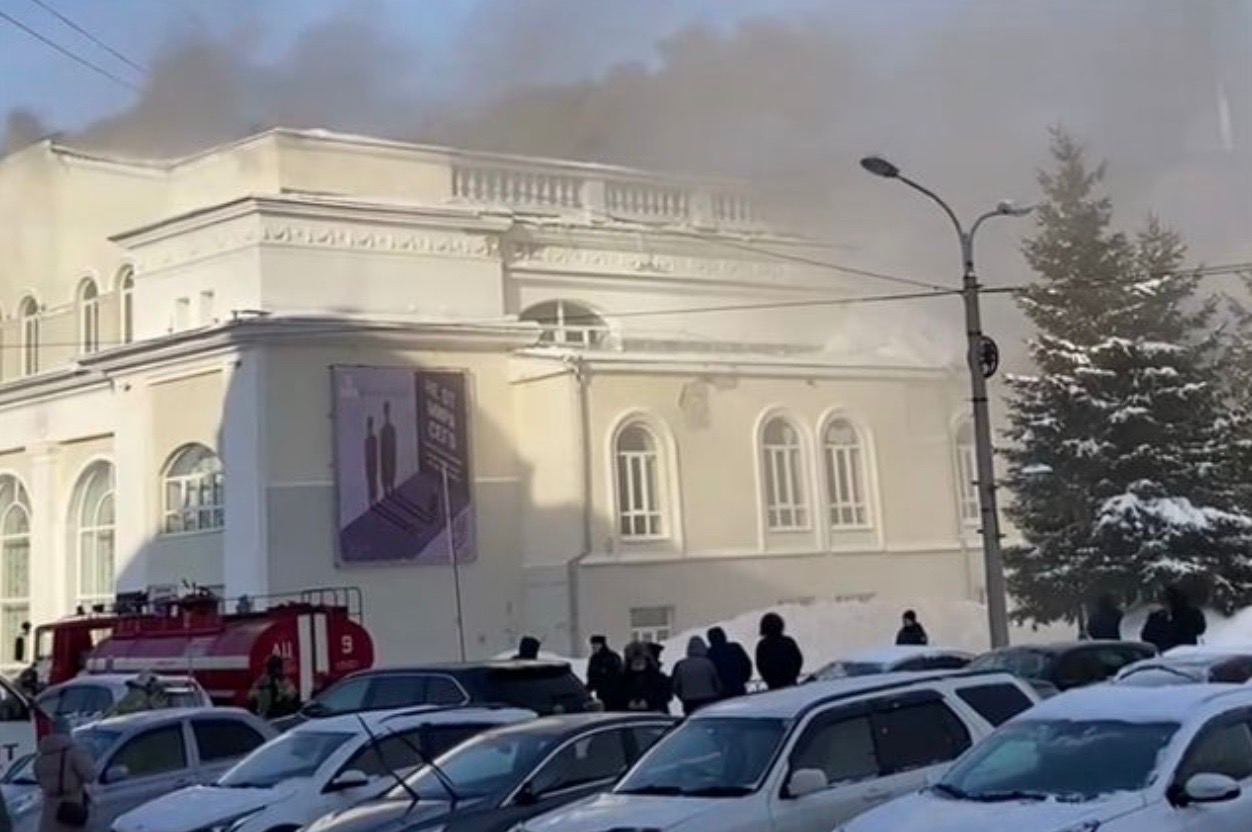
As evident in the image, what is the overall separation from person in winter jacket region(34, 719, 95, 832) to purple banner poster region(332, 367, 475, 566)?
19.7 meters

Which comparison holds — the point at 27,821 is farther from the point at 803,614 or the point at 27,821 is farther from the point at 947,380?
Answer: the point at 947,380

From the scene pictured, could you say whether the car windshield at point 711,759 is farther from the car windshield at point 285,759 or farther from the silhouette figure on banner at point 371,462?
the silhouette figure on banner at point 371,462

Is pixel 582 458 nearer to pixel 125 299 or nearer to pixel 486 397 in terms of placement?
pixel 486 397

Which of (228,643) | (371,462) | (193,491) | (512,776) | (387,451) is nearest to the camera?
(512,776)

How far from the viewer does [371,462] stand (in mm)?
29344

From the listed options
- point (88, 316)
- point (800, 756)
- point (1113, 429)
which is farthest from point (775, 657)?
point (88, 316)

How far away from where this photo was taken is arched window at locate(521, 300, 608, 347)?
34156 mm

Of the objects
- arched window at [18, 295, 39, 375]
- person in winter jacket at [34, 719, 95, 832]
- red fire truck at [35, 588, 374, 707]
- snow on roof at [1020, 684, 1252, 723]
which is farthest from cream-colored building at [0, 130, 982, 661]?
snow on roof at [1020, 684, 1252, 723]

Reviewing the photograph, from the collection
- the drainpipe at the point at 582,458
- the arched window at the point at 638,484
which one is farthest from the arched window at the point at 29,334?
the arched window at the point at 638,484

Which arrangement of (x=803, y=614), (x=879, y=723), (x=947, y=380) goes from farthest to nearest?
(x=947, y=380)
(x=803, y=614)
(x=879, y=723)

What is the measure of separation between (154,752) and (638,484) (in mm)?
19443

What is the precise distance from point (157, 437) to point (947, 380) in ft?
51.2

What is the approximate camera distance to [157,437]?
1235 inches

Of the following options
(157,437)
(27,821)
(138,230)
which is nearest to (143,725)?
(27,821)
